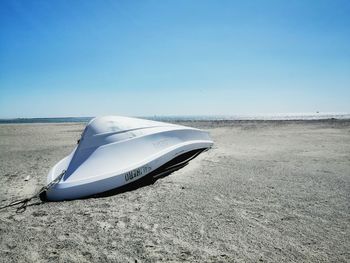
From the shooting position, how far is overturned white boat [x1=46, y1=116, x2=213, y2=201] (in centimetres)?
467

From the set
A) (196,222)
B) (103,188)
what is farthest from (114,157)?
(196,222)

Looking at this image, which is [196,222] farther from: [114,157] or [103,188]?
[114,157]

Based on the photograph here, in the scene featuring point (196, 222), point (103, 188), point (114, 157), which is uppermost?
point (114, 157)

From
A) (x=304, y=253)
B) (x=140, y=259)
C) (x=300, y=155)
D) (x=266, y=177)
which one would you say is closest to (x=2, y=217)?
(x=140, y=259)

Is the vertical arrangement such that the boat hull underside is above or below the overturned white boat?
below

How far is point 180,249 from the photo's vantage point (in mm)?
2883

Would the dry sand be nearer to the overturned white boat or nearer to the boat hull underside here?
the boat hull underside

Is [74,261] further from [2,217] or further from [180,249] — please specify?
[2,217]

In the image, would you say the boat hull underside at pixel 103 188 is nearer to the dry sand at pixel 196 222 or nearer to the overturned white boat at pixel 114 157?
the overturned white boat at pixel 114 157

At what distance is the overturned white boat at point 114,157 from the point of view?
467cm

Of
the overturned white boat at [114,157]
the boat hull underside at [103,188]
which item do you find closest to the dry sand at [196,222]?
the boat hull underside at [103,188]

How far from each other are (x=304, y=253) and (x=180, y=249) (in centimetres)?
131

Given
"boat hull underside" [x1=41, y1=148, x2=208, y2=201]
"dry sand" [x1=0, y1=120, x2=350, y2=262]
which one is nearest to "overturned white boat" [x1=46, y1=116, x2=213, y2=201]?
"boat hull underside" [x1=41, y1=148, x2=208, y2=201]

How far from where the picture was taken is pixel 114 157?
17.8 ft
